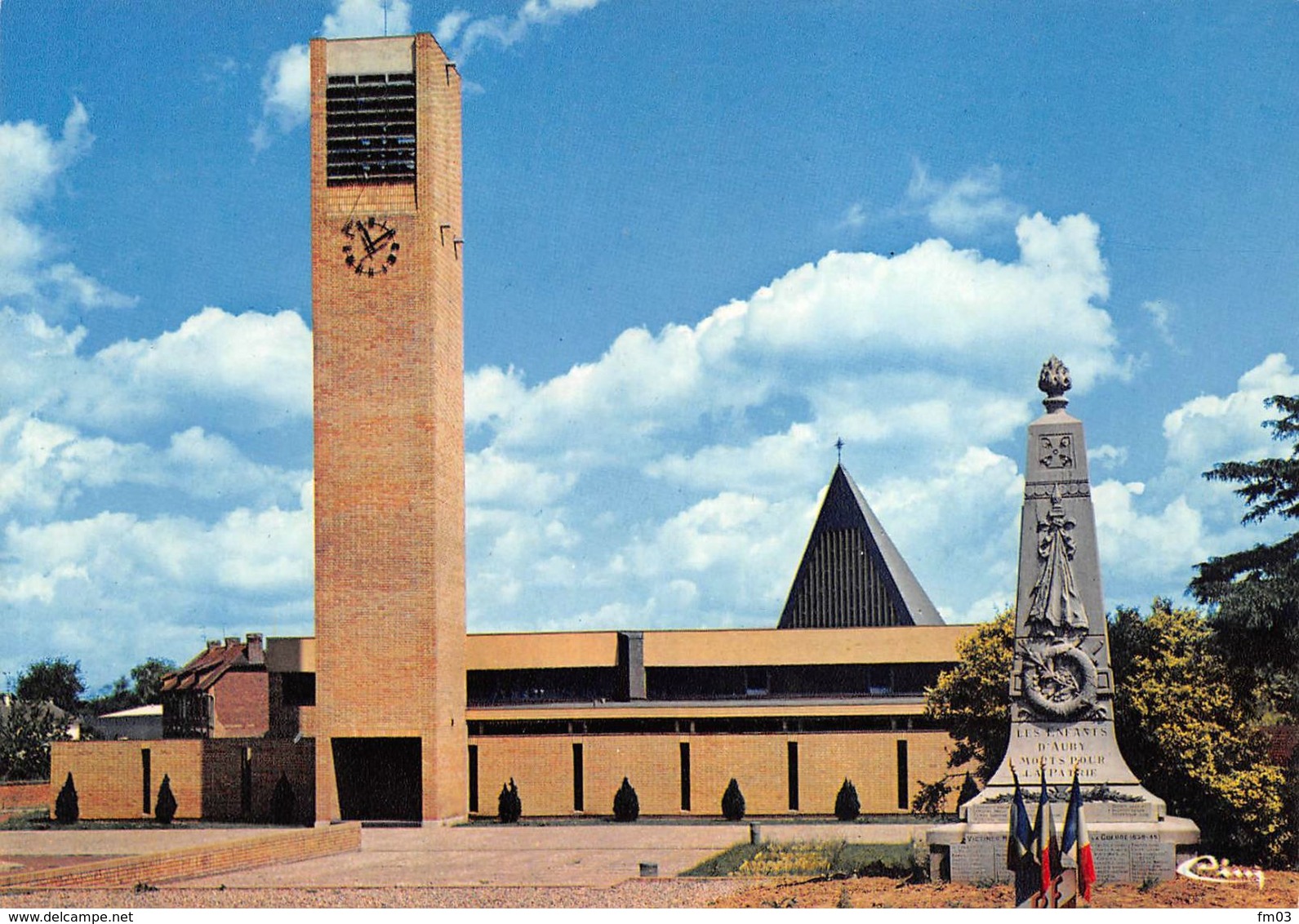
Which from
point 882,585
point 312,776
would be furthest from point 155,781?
point 882,585

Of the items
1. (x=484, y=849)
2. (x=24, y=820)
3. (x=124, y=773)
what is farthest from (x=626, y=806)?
(x=24, y=820)

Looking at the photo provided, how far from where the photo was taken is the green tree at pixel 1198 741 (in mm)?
26672

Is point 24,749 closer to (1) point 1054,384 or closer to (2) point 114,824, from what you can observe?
(2) point 114,824

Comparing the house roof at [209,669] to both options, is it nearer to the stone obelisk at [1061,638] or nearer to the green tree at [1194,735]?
the green tree at [1194,735]

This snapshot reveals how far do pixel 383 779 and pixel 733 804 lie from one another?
9904 millimetres

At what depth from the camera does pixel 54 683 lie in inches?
5217

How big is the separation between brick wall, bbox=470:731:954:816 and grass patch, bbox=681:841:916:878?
41.8 feet

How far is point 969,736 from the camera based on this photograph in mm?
38125

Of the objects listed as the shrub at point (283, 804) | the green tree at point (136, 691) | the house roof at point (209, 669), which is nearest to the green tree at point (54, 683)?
the green tree at point (136, 691)

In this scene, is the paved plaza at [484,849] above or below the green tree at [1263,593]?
below

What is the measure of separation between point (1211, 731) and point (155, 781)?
114 feet

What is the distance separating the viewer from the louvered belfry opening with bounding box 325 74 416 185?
46312mm

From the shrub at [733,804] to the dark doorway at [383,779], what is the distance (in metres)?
8.50

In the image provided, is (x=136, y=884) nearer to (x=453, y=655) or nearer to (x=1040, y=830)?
(x=1040, y=830)
